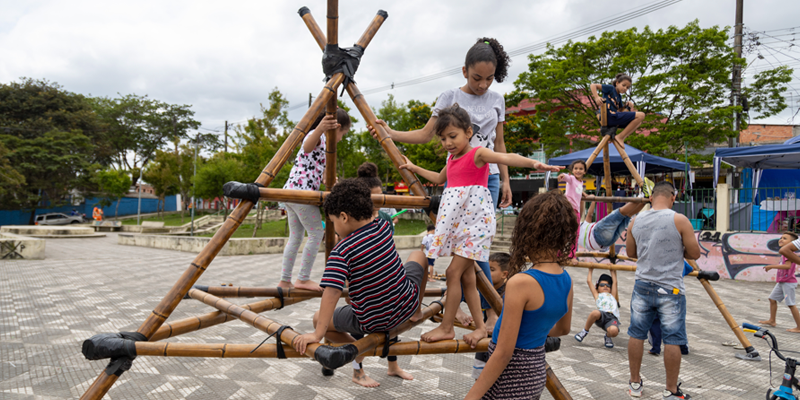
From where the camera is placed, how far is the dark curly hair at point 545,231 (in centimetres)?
204

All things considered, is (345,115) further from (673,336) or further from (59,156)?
(59,156)

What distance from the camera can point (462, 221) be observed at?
2.85 meters

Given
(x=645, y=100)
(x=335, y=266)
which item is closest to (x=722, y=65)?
(x=645, y=100)

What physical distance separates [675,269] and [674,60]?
16.3m

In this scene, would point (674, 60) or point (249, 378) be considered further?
point (674, 60)

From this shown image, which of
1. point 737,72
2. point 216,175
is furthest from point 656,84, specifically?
point 216,175

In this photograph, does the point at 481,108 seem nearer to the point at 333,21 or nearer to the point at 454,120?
the point at 454,120

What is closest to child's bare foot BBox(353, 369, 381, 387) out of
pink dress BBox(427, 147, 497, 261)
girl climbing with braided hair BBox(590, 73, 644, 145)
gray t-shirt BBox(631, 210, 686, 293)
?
pink dress BBox(427, 147, 497, 261)

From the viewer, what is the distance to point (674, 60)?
54.3 feet

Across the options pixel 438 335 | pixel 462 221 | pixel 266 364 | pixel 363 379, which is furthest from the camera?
pixel 266 364

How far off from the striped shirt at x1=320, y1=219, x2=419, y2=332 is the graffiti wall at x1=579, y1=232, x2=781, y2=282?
11.7 metres

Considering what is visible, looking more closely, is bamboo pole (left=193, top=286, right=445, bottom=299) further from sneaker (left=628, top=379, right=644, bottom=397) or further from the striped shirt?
sneaker (left=628, top=379, right=644, bottom=397)

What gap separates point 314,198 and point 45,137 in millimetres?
39336

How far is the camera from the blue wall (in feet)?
106
